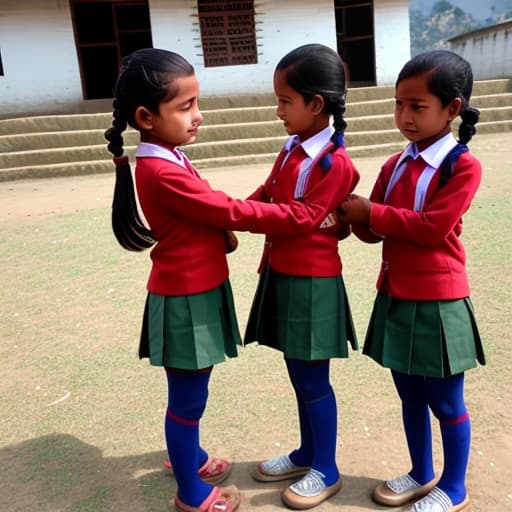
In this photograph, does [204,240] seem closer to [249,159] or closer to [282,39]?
[249,159]

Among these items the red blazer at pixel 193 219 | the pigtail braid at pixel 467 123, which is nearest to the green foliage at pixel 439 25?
the pigtail braid at pixel 467 123

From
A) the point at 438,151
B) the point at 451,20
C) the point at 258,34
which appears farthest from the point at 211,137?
the point at 451,20

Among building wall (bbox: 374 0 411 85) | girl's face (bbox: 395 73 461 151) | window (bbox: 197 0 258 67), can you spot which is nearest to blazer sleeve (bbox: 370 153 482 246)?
girl's face (bbox: 395 73 461 151)

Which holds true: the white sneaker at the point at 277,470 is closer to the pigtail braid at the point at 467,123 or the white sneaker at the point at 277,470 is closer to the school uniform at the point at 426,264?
the school uniform at the point at 426,264

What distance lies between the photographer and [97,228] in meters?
5.28

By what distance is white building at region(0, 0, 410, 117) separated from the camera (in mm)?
10711

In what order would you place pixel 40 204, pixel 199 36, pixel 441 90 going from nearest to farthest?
pixel 441 90, pixel 40 204, pixel 199 36

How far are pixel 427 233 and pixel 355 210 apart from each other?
7.7 inches

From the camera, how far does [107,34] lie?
529 inches

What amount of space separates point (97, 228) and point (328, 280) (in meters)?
4.07

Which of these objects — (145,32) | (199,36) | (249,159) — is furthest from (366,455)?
(145,32)

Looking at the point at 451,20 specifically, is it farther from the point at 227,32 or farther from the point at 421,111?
the point at 421,111

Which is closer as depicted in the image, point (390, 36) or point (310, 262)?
point (310, 262)

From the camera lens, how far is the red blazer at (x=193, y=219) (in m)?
1.45
